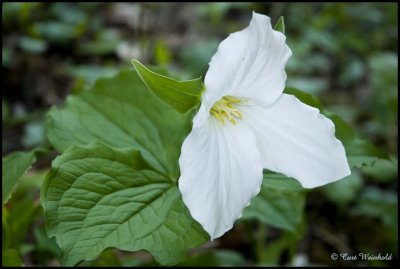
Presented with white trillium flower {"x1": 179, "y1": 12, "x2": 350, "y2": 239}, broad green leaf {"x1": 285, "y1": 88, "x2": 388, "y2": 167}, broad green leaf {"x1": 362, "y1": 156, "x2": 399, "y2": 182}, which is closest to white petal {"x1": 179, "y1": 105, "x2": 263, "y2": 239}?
white trillium flower {"x1": 179, "y1": 12, "x2": 350, "y2": 239}

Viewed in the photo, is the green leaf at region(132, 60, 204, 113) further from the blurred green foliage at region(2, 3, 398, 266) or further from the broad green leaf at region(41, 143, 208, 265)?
the blurred green foliage at region(2, 3, 398, 266)

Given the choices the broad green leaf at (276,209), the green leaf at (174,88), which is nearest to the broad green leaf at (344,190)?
the broad green leaf at (276,209)

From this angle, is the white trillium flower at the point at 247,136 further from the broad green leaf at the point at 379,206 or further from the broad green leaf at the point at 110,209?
the broad green leaf at the point at 379,206

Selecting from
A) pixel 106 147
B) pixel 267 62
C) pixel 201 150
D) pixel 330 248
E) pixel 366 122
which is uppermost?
pixel 267 62

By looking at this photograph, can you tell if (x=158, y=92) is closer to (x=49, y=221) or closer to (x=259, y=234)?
(x=49, y=221)

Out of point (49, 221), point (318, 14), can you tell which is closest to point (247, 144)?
point (49, 221)

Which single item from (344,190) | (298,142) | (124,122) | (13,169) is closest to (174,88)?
(298,142)

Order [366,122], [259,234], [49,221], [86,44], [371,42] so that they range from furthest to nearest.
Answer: [371,42] < [86,44] < [366,122] < [259,234] < [49,221]
